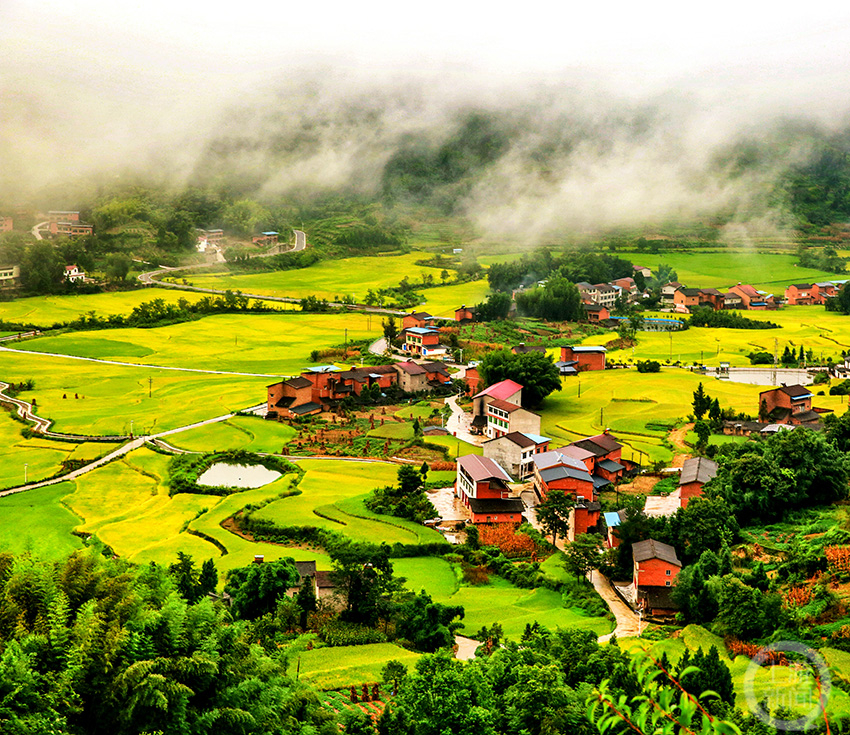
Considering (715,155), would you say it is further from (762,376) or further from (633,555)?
(633,555)

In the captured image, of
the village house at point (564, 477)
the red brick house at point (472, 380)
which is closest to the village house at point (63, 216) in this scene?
the red brick house at point (472, 380)

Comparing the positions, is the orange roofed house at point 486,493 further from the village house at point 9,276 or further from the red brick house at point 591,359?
the village house at point 9,276

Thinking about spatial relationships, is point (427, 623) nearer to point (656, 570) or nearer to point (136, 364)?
point (656, 570)

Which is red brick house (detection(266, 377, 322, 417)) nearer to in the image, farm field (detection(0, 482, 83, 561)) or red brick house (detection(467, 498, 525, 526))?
farm field (detection(0, 482, 83, 561))

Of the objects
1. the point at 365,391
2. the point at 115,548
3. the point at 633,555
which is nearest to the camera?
the point at 633,555

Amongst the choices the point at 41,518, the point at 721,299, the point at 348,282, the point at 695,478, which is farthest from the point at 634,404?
the point at 348,282

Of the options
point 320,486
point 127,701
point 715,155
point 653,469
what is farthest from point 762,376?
point 715,155

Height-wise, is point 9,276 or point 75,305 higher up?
Result: point 9,276
